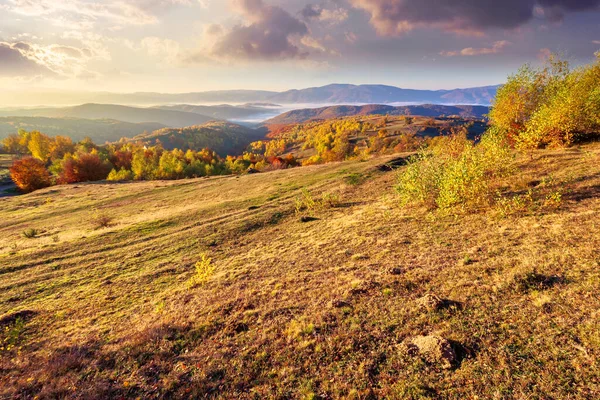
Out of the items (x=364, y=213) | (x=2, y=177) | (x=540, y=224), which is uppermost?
(x=540, y=224)

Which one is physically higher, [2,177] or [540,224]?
[540,224]

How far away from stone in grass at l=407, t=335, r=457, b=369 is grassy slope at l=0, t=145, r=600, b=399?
0.34 m

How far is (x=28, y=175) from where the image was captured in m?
85.0

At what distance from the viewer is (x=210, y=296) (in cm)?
1554

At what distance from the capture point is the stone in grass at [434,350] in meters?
8.42

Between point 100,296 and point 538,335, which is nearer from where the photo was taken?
point 538,335

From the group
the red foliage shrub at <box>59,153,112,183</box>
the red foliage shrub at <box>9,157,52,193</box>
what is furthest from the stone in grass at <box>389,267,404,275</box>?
the red foliage shrub at <box>59,153,112,183</box>

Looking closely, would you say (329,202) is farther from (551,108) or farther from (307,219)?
(551,108)

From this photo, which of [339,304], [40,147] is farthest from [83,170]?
[339,304]

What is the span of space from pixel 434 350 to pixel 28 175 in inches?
4724

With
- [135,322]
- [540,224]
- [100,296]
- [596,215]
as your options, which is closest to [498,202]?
[540,224]

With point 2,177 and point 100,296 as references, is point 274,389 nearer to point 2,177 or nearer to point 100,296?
point 100,296

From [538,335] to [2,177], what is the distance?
143967 millimetres

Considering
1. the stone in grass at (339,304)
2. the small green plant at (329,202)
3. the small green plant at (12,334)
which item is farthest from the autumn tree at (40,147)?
the stone in grass at (339,304)
